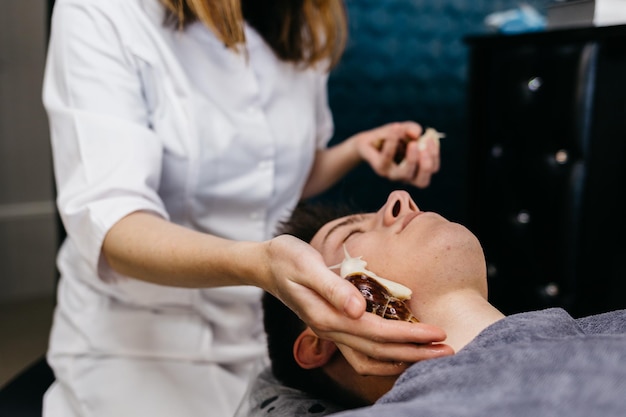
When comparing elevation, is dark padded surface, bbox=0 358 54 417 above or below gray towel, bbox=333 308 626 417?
below

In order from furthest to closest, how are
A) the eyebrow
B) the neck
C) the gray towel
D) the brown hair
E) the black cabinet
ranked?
the brown hair < the black cabinet < the eyebrow < the neck < the gray towel

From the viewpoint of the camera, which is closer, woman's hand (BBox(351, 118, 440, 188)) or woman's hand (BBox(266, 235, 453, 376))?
woman's hand (BBox(266, 235, 453, 376))

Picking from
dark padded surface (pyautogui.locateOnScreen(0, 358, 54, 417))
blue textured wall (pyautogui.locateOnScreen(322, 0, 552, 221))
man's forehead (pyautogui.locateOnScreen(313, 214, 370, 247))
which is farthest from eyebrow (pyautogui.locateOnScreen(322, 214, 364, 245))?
blue textured wall (pyautogui.locateOnScreen(322, 0, 552, 221))

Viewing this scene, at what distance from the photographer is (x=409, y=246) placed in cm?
62

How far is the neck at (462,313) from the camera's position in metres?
0.59

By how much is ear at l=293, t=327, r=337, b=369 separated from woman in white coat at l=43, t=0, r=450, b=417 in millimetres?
111

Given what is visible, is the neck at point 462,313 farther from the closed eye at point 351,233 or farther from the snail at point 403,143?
the snail at point 403,143

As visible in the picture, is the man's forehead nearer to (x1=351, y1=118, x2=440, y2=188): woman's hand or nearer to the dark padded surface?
(x1=351, y1=118, x2=440, y2=188): woman's hand

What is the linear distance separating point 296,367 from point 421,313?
0.77 ft

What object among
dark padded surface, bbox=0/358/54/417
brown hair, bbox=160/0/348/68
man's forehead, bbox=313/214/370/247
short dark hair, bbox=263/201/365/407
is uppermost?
brown hair, bbox=160/0/348/68

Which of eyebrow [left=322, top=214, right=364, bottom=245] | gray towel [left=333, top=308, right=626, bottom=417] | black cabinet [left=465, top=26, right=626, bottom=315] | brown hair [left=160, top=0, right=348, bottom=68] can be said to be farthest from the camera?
brown hair [left=160, top=0, right=348, bottom=68]

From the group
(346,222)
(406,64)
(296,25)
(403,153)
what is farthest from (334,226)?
(406,64)

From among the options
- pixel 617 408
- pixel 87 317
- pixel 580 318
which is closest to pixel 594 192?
pixel 580 318

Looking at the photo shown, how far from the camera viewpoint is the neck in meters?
0.59
